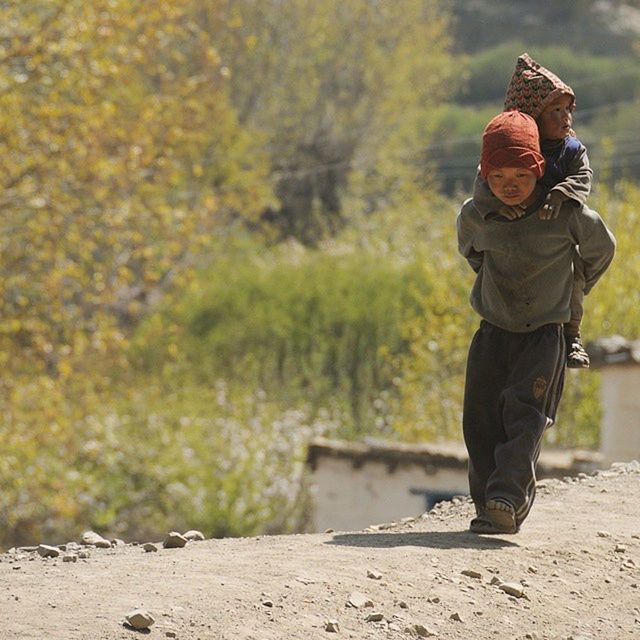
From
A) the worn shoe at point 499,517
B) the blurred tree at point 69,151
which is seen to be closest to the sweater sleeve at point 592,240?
the worn shoe at point 499,517

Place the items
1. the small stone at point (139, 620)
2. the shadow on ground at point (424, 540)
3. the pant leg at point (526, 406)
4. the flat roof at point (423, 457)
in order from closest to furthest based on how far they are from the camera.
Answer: the small stone at point (139, 620)
the shadow on ground at point (424, 540)
the pant leg at point (526, 406)
the flat roof at point (423, 457)

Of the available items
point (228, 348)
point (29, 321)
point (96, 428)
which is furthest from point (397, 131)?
point (29, 321)

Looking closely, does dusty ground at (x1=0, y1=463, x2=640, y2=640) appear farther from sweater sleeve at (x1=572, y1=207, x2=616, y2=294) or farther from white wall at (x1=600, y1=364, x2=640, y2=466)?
white wall at (x1=600, y1=364, x2=640, y2=466)

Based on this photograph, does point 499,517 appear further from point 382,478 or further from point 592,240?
point 382,478

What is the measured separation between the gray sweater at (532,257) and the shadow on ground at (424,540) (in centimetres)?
79

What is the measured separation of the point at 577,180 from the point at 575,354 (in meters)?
0.70

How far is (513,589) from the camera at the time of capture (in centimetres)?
507

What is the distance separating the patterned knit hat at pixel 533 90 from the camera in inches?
232

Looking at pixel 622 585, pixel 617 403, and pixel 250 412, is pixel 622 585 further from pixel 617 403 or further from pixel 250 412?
pixel 250 412

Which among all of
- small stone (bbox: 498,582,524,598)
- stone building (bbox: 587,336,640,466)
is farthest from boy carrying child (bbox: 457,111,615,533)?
stone building (bbox: 587,336,640,466)

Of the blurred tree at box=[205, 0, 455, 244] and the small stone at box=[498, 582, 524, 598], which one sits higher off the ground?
the blurred tree at box=[205, 0, 455, 244]

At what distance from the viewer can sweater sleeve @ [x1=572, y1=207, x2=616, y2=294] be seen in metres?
5.80

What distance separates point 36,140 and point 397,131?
2650 cm

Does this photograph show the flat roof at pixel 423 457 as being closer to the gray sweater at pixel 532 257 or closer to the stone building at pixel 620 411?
the stone building at pixel 620 411
